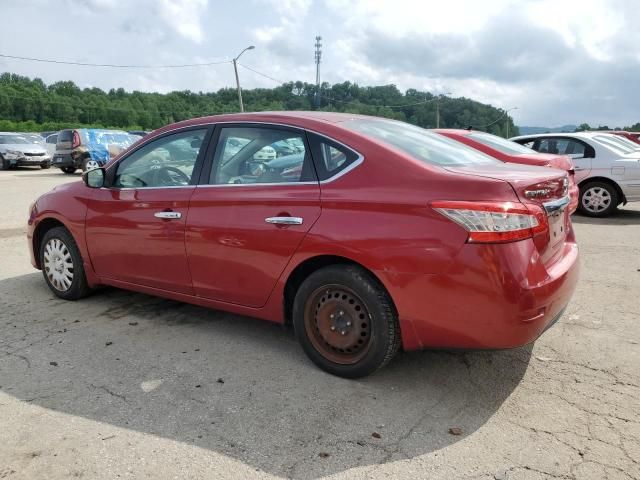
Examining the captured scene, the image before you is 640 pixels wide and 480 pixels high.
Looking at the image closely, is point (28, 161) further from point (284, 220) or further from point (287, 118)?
point (284, 220)

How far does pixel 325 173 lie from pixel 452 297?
1.09 m

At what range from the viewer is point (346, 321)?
3.30m

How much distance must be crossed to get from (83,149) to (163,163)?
18365 millimetres

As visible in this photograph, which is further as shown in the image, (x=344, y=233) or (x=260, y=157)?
(x=260, y=157)

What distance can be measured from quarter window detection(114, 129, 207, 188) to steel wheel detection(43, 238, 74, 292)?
92 cm

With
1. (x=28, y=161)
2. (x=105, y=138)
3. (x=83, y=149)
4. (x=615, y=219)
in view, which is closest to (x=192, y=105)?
(x=28, y=161)

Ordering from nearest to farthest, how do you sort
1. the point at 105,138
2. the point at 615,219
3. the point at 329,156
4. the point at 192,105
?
1. the point at 329,156
2. the point at 615,219
3. the point at 105,138
4. the point at 192,105

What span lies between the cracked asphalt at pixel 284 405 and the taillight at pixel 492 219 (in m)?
1.00

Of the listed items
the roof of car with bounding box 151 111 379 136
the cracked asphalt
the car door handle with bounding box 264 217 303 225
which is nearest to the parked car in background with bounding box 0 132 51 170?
the cracked asphalt

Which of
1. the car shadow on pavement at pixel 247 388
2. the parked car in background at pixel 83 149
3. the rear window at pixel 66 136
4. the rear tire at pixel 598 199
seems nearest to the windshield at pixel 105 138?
the parked car in background at pixel 83 149

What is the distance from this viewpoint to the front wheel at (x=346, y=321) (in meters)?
3.16

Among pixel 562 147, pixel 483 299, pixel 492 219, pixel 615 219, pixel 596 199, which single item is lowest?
pixel 615 219

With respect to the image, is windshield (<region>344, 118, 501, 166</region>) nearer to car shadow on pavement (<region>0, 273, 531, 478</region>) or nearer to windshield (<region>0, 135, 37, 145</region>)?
car shadow on pavement (<region>0, 273, 531, 478</region>)

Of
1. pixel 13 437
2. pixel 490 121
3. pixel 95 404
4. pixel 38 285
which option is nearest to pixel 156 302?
pixel 38 285
